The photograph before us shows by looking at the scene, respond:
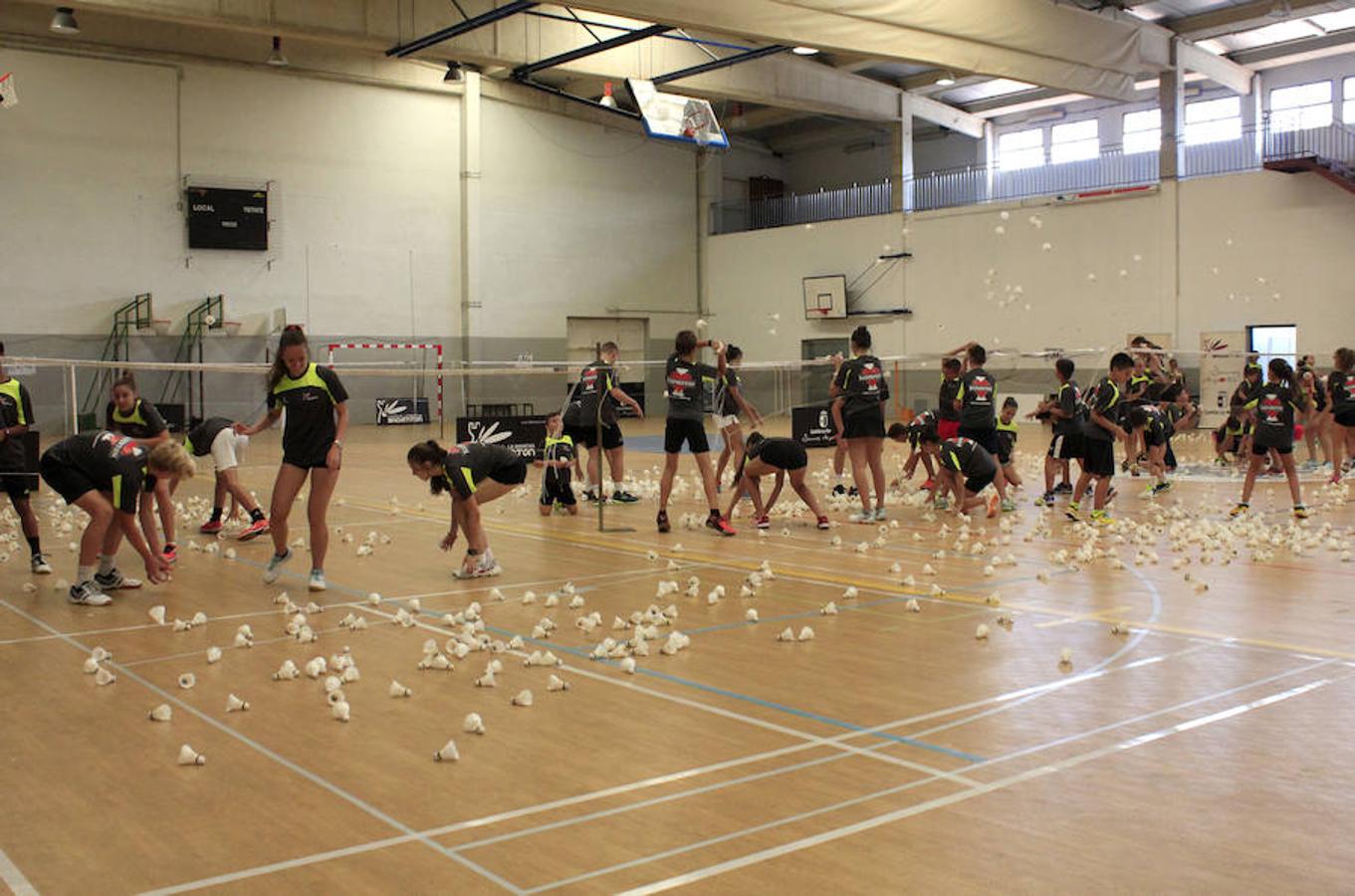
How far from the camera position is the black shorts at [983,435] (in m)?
13.2

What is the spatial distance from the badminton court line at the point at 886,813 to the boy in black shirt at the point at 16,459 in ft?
23.7

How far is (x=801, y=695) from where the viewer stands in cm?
566

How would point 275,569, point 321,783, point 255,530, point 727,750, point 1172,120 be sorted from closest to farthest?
point 321,783
point 727,750
point 275,569
point 255,530
point 1172,120

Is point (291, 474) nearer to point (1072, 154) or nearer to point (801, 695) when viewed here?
point (801, 695)

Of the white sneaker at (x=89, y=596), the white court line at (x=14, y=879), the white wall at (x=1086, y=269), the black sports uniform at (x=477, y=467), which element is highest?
the white wall at (x=1086, y=269)

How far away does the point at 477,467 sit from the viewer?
8.91 metres

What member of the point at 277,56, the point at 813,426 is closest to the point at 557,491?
the point at 813,426

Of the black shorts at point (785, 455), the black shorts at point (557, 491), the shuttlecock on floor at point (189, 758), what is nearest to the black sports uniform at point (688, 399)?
the black shorts at point (785, 455)

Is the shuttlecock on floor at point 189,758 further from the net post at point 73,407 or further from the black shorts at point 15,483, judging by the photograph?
the net post at point 73,407

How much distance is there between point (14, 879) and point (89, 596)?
193 inches

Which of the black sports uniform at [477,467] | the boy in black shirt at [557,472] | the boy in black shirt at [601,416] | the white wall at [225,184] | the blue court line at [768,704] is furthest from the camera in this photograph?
the white wall at [225,184]

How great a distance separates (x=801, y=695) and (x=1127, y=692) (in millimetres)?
1520

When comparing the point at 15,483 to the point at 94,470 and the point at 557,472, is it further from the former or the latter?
the point at 557,472

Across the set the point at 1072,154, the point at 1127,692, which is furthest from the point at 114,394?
the point at 1072,154
